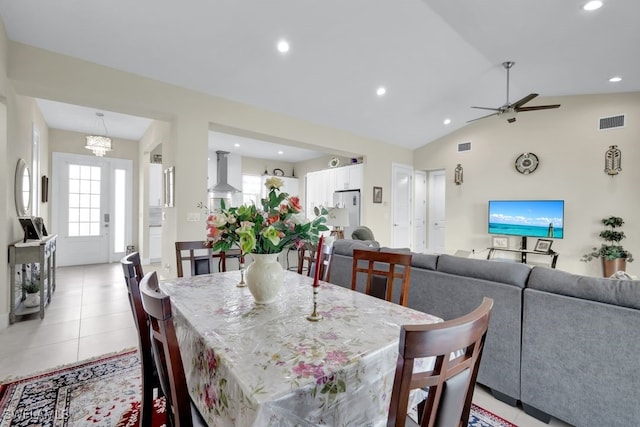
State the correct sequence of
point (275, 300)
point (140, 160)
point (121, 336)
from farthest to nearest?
point (140, 160), point (121, 336), point (275, 300)

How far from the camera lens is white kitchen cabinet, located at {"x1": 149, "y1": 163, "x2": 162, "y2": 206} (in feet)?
20.7

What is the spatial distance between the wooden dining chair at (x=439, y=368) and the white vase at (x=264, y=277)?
880mm

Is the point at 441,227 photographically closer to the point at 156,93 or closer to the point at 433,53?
the point at 433,53

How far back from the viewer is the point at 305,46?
3.42m

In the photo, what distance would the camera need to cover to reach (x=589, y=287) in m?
1.59

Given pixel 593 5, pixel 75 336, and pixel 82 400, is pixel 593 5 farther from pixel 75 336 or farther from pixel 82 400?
pixel 75 336

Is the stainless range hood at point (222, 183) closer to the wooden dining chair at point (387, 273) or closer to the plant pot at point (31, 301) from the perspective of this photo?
the plant pot at point (31, 301)

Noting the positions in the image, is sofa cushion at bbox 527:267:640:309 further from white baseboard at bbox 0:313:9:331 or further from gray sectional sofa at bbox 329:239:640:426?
white baseboard at bbox 0:313:9:331

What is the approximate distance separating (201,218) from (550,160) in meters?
6.09

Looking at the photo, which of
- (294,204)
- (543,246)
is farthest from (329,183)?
(294,204)

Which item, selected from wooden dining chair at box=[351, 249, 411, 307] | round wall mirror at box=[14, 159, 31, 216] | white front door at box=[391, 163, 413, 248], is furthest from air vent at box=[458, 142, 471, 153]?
round wall mirror at box=[14, 159, 31, 216]

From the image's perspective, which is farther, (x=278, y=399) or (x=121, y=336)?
(x=121, y=336)

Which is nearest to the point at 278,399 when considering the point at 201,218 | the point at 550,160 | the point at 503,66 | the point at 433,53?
the point at 201,218

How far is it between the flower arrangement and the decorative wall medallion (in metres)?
5.84
